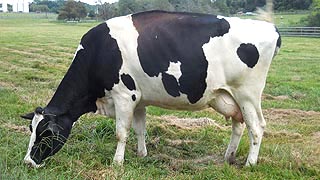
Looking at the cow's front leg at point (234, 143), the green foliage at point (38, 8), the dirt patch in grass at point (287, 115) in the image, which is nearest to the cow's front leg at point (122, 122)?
the cow's front leg at point (234, 143)

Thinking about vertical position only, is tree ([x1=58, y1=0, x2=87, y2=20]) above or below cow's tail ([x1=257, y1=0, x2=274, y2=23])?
below

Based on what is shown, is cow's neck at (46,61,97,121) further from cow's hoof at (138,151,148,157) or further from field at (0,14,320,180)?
cow's hoof at (138,151,148,157)

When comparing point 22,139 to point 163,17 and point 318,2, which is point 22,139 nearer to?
point 163,17

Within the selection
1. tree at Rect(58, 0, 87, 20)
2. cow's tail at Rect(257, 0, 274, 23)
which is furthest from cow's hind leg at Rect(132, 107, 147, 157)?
tree at Rect(58, 0, 87, 20)

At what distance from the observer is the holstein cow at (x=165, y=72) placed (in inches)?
217

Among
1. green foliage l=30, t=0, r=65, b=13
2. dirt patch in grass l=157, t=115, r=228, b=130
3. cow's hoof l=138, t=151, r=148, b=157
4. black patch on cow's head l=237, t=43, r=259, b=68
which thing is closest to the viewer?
black patch on cow's head l=237, t=43, r=259, b=68

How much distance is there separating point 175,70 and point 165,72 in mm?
114

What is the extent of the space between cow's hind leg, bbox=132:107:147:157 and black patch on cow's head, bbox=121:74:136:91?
25.3 inches

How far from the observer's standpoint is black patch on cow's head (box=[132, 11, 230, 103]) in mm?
5555

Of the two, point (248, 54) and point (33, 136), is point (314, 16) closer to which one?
point (248, 54)

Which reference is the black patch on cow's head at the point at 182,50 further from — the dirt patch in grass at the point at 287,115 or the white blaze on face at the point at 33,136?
the dirt patch in grass at the point at 287,115

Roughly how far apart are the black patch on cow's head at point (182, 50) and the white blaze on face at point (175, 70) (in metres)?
0.03

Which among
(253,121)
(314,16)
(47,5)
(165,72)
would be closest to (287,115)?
(253,121)

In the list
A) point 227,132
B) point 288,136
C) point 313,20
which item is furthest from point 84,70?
point 313,20
